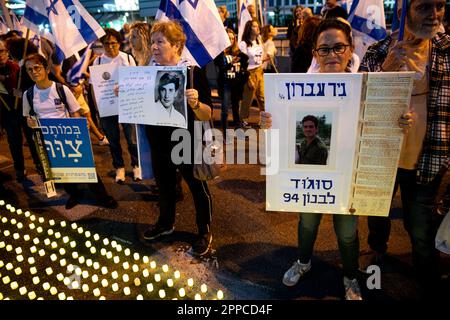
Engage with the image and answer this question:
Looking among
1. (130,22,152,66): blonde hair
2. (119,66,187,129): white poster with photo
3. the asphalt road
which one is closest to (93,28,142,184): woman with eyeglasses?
the asphalt road

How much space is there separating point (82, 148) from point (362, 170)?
114 inches

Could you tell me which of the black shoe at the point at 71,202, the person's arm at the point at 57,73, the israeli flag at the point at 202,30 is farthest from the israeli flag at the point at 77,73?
the israeli flag at the point at 202,30

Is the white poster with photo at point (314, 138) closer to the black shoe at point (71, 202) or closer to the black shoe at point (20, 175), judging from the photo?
the black shoe at point (71, 202)

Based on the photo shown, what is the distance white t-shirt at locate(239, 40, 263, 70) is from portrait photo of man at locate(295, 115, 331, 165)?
5.16m

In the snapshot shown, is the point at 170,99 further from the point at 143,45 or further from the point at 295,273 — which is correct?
the point at 295,273

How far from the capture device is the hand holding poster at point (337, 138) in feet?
6.31

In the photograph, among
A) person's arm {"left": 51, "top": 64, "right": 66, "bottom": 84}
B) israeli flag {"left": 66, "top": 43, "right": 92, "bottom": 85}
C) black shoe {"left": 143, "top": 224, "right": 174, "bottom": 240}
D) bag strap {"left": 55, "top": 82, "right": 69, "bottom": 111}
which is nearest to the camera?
black shoe {"left": 143, "top": 224, "right": 174, "bottom": 240}

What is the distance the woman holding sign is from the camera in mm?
2732

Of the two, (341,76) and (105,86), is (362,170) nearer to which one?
(341,76)

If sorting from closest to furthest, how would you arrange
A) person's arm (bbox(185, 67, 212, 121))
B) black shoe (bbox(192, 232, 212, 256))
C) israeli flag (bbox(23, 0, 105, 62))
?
person's arm (bbox(185, 67, 212, 121)), black shoe (bbox(192, 232, 212, 256)), israeli flag (bbox(23, 0, 105, 62))

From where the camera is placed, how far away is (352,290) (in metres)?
2.58

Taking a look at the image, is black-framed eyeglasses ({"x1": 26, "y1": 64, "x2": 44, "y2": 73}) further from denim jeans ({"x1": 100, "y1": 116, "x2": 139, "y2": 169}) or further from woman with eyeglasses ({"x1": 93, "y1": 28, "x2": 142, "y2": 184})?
denim jeans ({"x1": 100, "y1": 116, "x2": 139, "y2": 169})

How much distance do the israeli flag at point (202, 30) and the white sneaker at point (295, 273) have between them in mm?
2138
